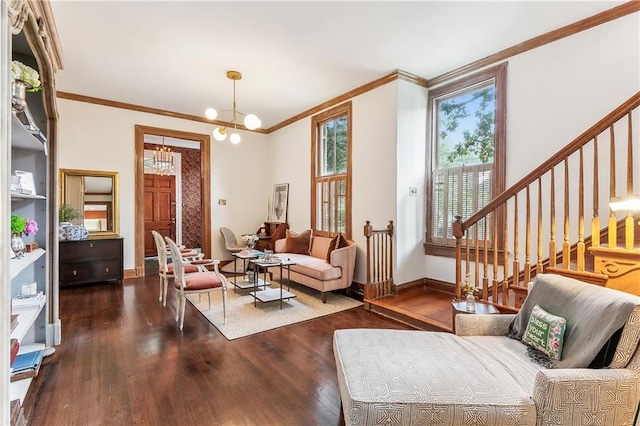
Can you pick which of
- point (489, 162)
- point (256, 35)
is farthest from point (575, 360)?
point (256, 35)

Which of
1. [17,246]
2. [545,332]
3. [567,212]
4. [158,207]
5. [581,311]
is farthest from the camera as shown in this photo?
[158,207]

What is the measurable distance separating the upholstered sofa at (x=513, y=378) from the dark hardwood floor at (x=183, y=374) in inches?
24.9

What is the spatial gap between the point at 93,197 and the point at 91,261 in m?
1.13

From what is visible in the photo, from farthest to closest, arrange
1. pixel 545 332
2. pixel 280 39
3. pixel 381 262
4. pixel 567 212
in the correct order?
pixel 381 262 → pixel 280 39 → pixel 567 212 → pixel 545 332

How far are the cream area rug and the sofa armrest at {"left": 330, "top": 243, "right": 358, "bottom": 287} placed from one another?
33 cm

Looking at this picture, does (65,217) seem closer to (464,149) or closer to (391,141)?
(391,141)

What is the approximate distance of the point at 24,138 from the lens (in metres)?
2.20

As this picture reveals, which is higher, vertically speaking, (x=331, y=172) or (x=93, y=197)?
(x=331, y=172)

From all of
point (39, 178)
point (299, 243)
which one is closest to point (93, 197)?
point (39, 178)

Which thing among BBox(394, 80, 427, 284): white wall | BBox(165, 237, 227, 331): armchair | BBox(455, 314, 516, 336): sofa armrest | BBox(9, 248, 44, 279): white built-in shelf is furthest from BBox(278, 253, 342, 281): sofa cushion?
BBox(9, 248, 44, 279): white built-in shelf

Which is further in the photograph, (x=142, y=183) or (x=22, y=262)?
(x=142, y=183)

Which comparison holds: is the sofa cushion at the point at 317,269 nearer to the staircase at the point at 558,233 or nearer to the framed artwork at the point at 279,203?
the staircase at the point at 558,233

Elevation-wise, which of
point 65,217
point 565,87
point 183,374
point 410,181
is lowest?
point 183,374

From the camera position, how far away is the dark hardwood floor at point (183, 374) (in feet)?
6.47
